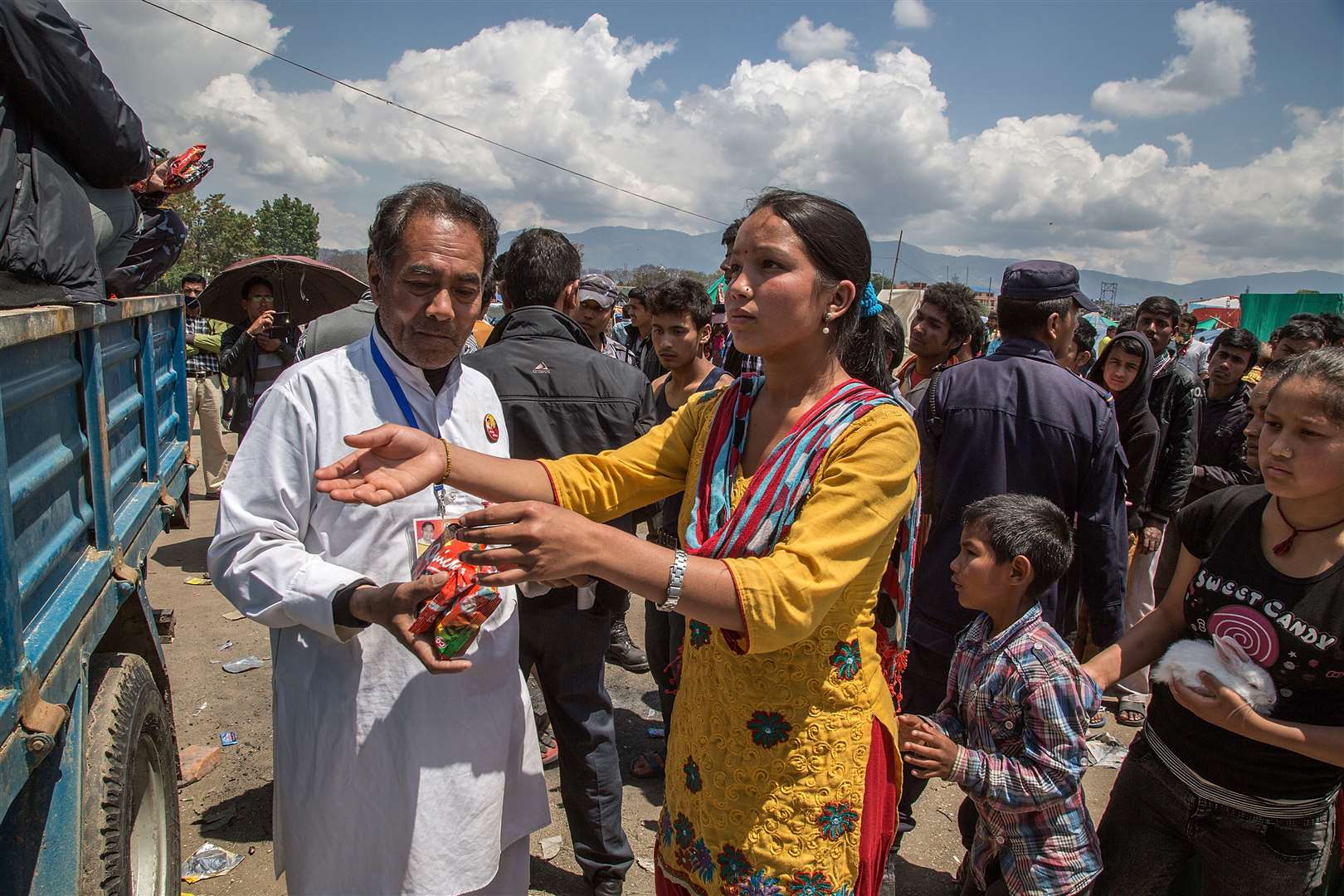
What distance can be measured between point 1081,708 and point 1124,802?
40 centimetres

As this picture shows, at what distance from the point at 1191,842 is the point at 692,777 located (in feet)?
4.63

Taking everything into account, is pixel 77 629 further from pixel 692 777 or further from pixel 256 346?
pixel 256 346

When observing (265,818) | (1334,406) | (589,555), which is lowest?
(265,818)

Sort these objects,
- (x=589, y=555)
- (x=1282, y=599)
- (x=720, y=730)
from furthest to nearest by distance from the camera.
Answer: (x=1282, y=599), (x=720, y=730), (x=589, y=555)

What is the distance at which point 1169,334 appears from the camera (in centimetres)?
574

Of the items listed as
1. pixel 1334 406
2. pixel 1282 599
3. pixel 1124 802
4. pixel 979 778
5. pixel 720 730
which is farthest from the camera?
pixel 1124 802

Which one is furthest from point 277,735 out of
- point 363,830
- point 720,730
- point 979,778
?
point 979,778

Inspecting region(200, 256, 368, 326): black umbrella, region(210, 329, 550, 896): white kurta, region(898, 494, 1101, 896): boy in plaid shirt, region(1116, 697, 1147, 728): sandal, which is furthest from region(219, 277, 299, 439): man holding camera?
region(1116, 697, 1147, 728): sandal

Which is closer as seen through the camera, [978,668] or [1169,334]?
[978,668]

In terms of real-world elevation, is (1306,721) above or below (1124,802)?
above

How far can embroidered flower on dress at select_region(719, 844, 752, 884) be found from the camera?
160 centimetres

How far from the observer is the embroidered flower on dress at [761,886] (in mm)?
1581

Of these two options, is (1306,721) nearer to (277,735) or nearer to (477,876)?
(477,876)

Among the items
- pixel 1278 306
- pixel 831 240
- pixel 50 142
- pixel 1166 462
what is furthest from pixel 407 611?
pixel 1278 306
